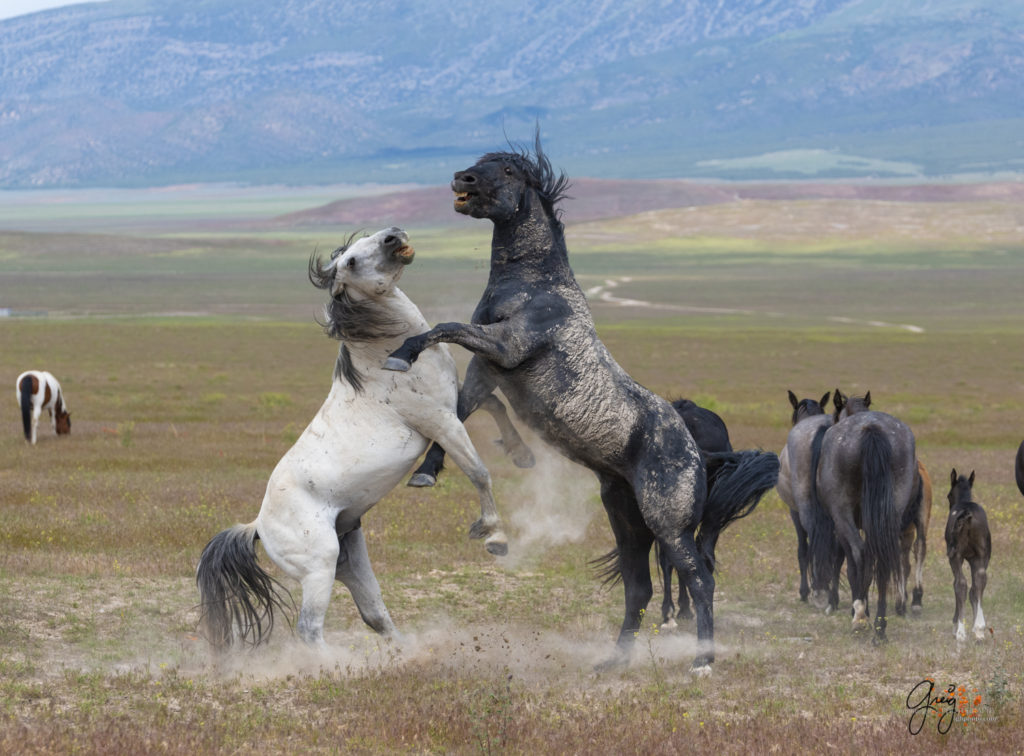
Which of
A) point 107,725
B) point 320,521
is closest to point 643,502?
point 320,521

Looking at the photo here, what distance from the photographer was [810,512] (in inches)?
488

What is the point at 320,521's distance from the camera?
8.50m

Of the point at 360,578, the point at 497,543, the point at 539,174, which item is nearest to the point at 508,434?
the point at 497,543

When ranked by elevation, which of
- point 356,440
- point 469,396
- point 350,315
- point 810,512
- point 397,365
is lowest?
point 810,512

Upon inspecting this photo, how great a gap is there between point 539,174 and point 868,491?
418 centimetres

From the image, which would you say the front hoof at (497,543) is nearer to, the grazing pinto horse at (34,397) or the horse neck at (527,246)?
the horse neck at (527,246)

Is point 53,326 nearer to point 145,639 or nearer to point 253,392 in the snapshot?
point 253,392

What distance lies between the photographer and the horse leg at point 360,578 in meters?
9.15

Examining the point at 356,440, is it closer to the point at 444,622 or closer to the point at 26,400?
the point at 444,622

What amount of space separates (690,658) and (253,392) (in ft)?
102
